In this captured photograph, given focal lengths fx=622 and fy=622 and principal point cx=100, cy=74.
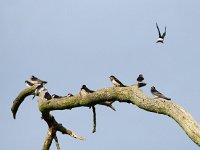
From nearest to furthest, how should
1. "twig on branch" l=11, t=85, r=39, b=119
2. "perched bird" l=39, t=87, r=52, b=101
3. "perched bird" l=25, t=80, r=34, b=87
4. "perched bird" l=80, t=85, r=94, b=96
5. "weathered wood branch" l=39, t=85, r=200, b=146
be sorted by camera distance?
1. "weathered wood branch" l=39, t=85, r=200, b=146
2. "perched bird" l=80, t=85, r=94, b=96
3. "perched bird" l=39, t=87, r=52, b=101
4. "twig on branch" l=11, t=85, r=39, b=119
5. "perched bird" l=25, t=80, r=34, b=87

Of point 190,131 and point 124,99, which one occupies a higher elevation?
point 124,99

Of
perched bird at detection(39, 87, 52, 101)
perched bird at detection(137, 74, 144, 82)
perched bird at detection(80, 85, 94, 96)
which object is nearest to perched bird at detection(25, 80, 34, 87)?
perched bird at detection(39, 87, 52, 101)

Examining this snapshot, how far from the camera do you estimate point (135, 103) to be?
40.2ft

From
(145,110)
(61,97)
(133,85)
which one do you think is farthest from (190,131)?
(61,97)

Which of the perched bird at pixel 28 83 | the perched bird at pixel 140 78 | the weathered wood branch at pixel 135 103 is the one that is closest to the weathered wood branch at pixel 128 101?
the weathered wood branch at pixel 135 103

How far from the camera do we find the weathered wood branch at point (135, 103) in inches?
399

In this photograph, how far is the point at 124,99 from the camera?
1273 cm

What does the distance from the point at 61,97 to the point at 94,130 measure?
1139mm

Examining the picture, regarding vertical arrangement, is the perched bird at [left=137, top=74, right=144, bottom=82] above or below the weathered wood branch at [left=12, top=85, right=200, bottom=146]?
above

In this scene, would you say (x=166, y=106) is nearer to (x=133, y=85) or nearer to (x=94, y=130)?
(x=133, y=85)

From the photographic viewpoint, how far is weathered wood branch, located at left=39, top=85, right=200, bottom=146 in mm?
10125

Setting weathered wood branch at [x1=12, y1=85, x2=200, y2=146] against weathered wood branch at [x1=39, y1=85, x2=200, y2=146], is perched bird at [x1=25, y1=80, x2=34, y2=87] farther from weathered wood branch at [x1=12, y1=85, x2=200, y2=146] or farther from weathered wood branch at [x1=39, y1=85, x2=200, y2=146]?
weathered wood branch at [x1=39, y1=85, x2=200, y2=146]

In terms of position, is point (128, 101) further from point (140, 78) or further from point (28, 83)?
point (28, 83)

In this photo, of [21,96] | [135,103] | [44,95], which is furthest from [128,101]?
[21,96]
